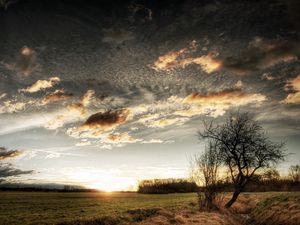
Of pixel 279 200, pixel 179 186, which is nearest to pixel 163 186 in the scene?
pixel 179 186

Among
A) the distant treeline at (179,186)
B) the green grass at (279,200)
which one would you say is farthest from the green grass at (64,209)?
the distant treeline at (179,186)

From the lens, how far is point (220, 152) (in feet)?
115

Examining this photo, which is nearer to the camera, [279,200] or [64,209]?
[279,200]

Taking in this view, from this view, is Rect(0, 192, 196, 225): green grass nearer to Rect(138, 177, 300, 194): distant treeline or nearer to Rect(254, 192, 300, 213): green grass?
Rect(254, 192, 300, 213): green grass

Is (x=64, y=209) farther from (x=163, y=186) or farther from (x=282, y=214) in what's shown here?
(x=163, y=186)

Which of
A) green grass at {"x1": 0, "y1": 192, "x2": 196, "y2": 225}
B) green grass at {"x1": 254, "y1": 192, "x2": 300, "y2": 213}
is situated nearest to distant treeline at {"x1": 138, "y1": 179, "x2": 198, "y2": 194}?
green grass at {"x1": 0, "y1": 192, "x2": 196, "y2": 225}

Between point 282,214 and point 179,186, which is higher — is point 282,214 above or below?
below

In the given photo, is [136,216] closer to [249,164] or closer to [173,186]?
[249,164]

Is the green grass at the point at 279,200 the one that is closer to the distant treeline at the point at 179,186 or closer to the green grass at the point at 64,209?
the green grass at the point at 64,209

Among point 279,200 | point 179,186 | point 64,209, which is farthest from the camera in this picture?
point 179,186

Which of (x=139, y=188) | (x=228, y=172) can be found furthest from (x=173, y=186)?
(x=228, y=172)

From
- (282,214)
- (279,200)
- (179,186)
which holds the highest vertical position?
(179,186)

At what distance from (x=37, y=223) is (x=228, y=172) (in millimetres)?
21073

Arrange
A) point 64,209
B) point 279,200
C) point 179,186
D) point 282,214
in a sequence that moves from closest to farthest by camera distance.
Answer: point 282,214
point 279,200
point 64,209
point 179,186
